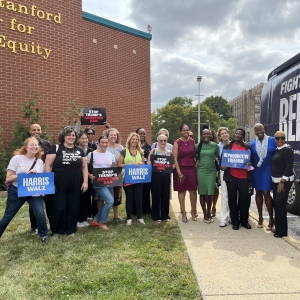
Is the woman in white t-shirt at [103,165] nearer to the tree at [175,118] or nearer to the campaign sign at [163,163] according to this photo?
the campaign sign at [163,163]

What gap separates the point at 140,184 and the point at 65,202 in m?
1.42

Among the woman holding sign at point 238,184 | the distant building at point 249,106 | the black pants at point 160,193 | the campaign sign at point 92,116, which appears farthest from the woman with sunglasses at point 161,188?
the distant building at point 249,106

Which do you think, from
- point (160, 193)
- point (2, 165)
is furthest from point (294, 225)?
point (2, 165)

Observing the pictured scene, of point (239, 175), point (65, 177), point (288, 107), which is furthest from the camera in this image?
point (288, 107)

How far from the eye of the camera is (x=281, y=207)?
473 centimetres

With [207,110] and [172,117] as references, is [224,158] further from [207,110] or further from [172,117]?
[207,110]

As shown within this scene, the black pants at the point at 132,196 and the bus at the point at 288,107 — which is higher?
the bus at the point at 288,107

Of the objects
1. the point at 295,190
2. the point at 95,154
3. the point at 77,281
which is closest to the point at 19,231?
the point at 95,154

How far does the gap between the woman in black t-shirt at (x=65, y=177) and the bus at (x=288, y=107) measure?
3868 millimetres

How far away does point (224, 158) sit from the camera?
5211mm

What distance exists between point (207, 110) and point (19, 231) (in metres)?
48.9

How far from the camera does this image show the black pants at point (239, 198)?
5.19m

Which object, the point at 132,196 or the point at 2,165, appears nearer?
the point at 132,196

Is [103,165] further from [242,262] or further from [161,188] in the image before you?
[242,262]
